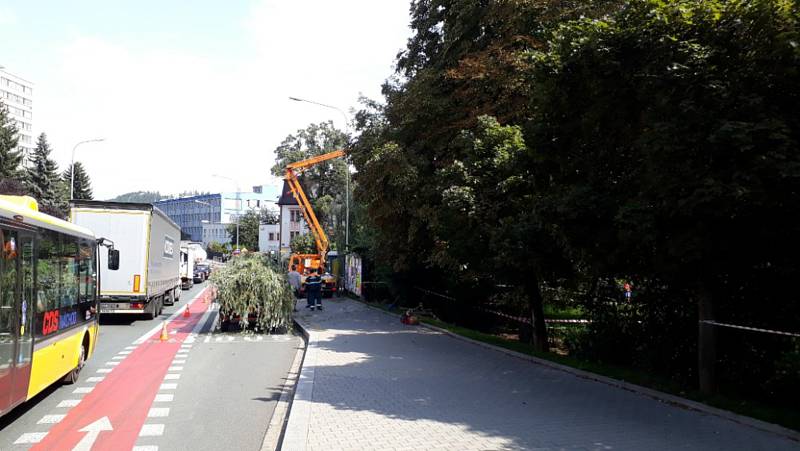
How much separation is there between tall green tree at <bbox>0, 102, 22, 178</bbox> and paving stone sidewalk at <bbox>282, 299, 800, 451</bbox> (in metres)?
47.3

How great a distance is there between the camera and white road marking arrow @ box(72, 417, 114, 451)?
673cm

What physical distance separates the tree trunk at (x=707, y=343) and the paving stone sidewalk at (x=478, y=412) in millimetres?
864

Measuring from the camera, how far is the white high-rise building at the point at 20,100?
11769cm

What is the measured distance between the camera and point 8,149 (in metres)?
52.9

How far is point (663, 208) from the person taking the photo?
7.55 meters

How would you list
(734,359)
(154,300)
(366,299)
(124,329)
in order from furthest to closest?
(366,299) → (154,300) → (124,329) → (734,359)

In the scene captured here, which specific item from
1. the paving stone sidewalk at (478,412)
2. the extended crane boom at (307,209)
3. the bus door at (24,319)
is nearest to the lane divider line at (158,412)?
the bus door at (24,319)

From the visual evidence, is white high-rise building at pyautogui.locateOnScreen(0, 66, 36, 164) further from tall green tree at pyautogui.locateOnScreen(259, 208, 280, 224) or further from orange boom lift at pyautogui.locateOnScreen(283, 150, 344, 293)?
orange boom lift at pyautogui.locateOnScreen(283, 150, 344, 293)

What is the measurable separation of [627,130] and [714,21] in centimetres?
181

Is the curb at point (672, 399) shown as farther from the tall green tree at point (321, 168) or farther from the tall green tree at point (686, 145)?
the tall green tree at point (321, 168)

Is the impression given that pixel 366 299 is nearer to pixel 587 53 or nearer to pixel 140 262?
pixel 140 262

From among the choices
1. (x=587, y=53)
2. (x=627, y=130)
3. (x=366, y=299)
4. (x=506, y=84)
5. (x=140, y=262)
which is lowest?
(x=366, y=299)

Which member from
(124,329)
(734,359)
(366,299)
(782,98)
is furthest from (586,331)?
(366,299)

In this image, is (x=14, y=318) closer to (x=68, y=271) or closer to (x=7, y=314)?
(x=7, y=314)
